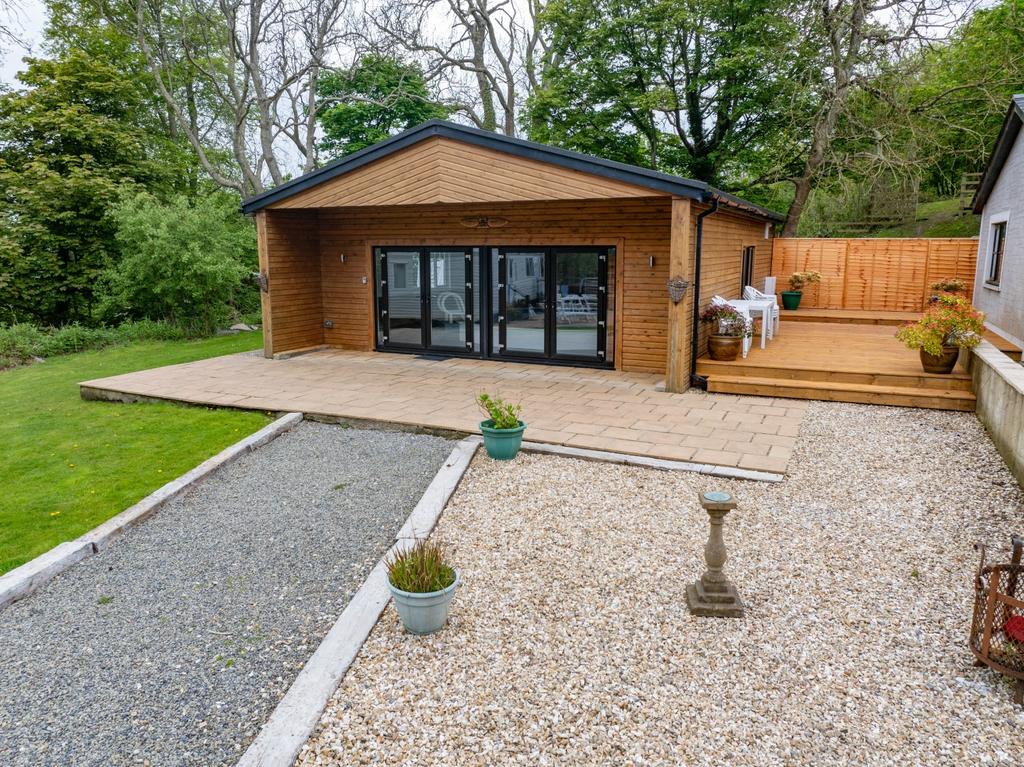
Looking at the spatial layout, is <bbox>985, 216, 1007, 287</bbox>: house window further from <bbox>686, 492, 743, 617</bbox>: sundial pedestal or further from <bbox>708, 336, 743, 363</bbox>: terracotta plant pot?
<bbox>686, 492, 743, 617</bbox>: sundial pedestal

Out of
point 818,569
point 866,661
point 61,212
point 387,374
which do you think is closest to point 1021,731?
point 866,661

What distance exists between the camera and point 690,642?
10.5 feet

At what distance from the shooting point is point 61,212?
575 inches

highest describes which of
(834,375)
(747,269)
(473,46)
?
(473,46)

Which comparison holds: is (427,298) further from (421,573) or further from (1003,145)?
(1003,145)

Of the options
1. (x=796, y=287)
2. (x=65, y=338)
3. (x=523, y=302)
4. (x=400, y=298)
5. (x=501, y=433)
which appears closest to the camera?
(x=501, y=433)

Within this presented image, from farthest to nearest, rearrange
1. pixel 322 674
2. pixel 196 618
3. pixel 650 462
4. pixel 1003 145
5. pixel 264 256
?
pixel 264 256
pixel 1003 145
pixel 650 462
pixel 196 618
pixel 322 674

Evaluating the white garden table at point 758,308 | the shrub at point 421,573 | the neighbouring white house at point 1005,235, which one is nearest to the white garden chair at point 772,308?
the white garden table at point 758,308

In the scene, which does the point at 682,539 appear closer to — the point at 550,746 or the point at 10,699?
the point at 550,746

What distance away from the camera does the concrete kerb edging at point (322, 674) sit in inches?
101

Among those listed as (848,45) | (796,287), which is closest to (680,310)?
(796,287)

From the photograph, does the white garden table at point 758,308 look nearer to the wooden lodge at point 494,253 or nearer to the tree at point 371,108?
the wooden lodge at point 494,253

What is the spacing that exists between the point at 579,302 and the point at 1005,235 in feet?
19.2

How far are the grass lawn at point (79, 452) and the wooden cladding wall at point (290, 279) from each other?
2.76 metres
